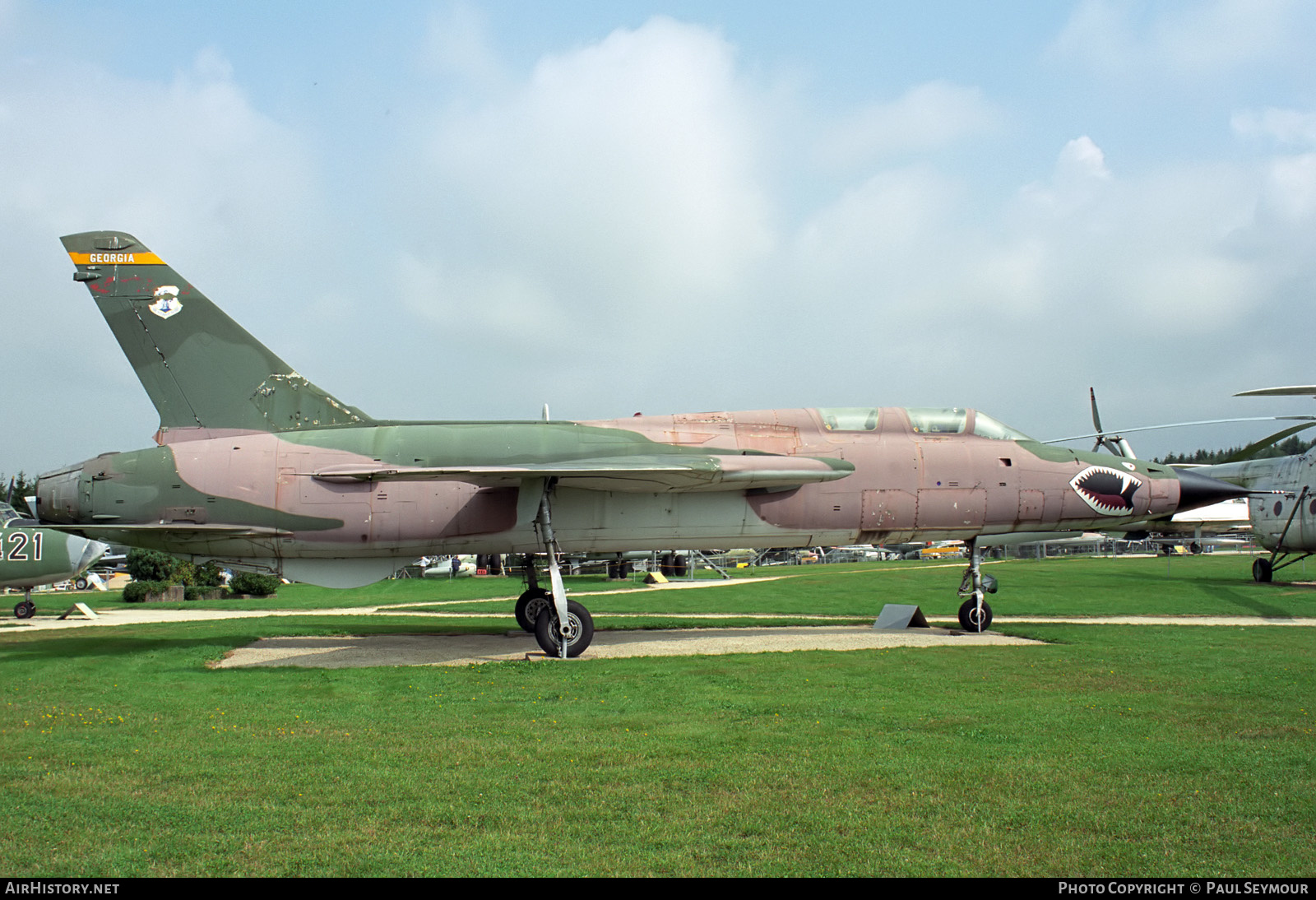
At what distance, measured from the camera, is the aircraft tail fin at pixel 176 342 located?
522 inches

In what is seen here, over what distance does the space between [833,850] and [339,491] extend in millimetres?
10235

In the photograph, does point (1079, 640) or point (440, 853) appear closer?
point (440, 853)

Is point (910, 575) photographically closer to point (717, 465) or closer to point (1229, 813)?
point (717, 465)

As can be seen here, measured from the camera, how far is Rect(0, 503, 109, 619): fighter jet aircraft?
21.2 metres

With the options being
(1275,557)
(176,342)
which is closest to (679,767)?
(176,342)

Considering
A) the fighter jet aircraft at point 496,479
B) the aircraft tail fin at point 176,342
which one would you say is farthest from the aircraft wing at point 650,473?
the aircraft tail fin at point 176,342

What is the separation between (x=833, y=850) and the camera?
4273 mm

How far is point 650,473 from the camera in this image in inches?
480

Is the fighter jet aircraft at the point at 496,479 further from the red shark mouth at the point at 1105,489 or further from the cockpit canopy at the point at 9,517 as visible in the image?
the cockpit canopy at the point at 9,517

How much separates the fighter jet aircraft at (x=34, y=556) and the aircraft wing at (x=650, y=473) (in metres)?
13.1

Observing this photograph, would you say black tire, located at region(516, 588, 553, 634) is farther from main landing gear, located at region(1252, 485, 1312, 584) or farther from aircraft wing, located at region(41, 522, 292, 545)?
main landing gear, located at region(1252, 485, 1312, 584)

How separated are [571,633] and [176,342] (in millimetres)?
7399

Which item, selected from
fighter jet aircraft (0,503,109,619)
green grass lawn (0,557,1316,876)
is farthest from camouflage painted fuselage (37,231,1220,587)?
fighter jet aircraft (0,503,109,619)

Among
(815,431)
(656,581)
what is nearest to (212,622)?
(815,431)
